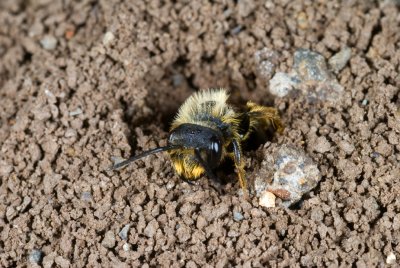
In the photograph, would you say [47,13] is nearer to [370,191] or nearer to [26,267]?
[26,267]

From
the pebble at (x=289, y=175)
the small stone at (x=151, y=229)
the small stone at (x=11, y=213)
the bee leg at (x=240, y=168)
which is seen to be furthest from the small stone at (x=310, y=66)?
the small stone at (x=11, y=213)

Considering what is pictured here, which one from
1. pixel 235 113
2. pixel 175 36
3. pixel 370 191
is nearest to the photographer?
pixel 370 191

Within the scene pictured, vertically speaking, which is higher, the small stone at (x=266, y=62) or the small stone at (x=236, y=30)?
the small stone at (x=236, y=30)

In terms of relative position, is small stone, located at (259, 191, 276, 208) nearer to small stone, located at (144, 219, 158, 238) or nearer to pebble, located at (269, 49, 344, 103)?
small stone, located at (144, 219, 158, 238)

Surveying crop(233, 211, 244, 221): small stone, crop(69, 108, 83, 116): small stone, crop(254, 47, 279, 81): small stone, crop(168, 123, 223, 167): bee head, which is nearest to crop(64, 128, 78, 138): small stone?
crop(69, 108, 83, 116): small stone

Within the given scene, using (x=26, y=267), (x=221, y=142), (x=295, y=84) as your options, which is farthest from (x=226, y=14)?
(x=26, y=267)

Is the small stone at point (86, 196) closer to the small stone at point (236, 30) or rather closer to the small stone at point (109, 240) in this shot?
the small stone at point (109, 240)
